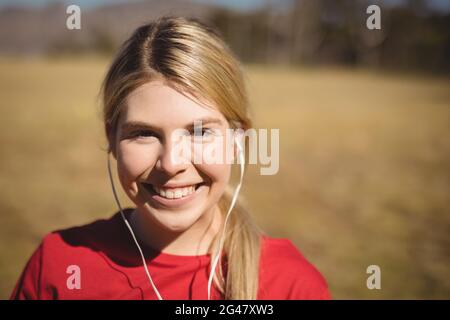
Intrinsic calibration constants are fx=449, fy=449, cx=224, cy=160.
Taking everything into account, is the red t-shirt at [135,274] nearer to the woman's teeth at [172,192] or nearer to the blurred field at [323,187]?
the woman's teeth at [172,192]

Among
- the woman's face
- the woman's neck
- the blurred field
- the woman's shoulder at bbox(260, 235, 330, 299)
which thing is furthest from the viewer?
the blurred field

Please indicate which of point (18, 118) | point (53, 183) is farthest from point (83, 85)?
point (53, 183)

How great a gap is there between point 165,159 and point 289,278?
610 mm

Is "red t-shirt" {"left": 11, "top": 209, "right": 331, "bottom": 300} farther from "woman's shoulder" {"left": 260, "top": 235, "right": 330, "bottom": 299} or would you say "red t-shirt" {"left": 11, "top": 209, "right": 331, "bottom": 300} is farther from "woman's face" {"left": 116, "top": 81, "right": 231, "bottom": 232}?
"woman's face" {"left": 116, "top": 81, "right": 231, "bottom": 232}

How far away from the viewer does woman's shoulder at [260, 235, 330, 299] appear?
157 centimetres

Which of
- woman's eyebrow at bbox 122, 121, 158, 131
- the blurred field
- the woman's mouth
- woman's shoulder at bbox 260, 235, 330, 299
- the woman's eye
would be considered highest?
woman's eyebrow at bbox 122, 121, 158, 131

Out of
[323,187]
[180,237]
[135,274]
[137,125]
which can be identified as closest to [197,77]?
[137,125]

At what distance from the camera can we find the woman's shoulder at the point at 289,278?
1.57 metres

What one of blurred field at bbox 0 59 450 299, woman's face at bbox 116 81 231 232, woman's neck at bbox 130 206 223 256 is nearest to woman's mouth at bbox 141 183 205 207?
woman's face at bbox 116 81 231 232

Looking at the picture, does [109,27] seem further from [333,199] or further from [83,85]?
[333,199]

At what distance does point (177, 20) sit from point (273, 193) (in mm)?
5230

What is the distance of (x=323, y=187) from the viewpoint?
703 centimetres

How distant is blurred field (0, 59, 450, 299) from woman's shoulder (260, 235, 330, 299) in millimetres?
885

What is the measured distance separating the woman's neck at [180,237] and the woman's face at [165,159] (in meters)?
0.11
